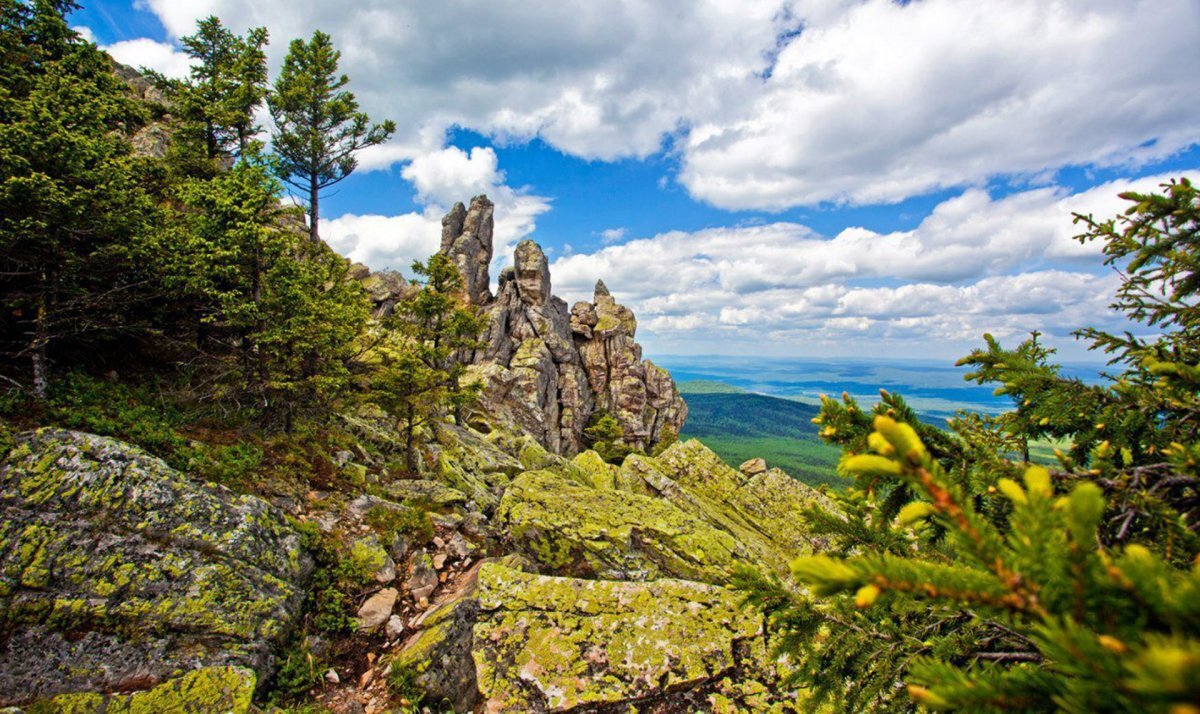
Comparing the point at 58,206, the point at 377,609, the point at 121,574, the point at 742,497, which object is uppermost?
the point at 58,206

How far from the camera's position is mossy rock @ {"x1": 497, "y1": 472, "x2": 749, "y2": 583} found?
971 cm

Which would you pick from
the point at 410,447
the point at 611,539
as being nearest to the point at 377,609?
the point at 611,539

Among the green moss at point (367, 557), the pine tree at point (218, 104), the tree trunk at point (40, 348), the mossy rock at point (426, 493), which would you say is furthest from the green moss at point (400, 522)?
the pine tree at point (218, 104)

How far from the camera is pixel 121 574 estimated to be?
7449 millimetres

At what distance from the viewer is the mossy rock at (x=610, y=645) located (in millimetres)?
6051

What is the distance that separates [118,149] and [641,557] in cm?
1884

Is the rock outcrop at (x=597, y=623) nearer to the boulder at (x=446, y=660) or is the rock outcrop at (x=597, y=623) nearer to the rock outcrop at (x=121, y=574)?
the boulder at (x=446, y=660)

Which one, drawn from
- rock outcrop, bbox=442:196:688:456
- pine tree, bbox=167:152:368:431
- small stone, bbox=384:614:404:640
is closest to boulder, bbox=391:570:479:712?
small stone, bbox=384:614:404:640

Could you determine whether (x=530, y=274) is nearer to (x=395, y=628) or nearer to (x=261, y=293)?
(x=261, y=293)

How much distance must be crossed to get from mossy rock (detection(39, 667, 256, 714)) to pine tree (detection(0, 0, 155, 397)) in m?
7.33

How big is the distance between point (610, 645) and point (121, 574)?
8.09m

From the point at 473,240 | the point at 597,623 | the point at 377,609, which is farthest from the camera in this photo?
the point at 473,240

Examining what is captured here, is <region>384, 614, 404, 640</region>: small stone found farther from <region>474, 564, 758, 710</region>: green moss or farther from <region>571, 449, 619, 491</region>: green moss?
<region>571, 449, 619, 491</region>: green moss

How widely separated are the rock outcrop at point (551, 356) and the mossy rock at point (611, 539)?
136ft
